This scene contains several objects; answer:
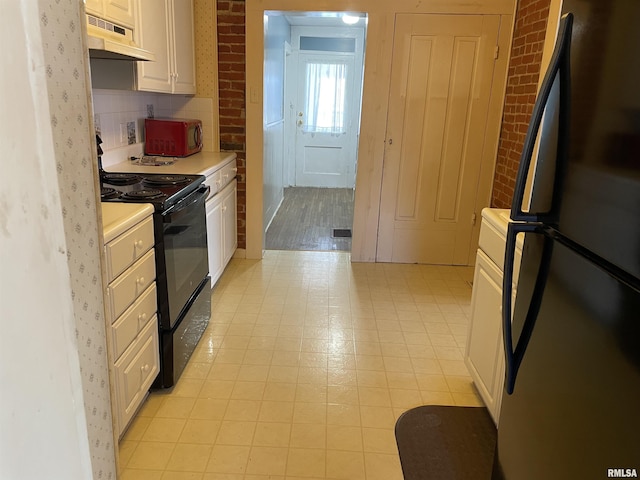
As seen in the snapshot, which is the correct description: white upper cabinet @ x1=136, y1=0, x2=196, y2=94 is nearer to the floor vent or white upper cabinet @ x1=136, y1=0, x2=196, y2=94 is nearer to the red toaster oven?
the red toaster oven

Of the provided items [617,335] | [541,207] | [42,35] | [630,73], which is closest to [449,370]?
[541,207]

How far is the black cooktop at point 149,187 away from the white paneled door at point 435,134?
1.86 metres

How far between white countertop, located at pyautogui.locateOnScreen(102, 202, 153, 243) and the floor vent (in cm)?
Answer: 309

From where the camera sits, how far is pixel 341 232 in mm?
5023

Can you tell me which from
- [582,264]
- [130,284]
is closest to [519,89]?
[582,264]

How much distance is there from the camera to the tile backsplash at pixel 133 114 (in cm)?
282

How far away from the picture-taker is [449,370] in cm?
245

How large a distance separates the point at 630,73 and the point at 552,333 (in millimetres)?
558

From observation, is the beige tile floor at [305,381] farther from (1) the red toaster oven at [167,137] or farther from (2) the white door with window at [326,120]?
(2) the white door with window at [326,120]

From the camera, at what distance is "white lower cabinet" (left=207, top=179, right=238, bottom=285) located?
312 centimetres

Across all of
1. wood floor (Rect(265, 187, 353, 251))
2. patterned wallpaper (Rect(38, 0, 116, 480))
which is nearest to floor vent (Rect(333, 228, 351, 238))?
wood floor (Rect(265, 187, 353, 251))

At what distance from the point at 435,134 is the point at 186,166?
2.01 metres

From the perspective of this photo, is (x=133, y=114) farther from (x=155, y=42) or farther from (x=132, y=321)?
(x=132, y=321)

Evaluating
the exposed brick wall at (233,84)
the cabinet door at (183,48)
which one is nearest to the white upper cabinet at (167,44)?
the cabinet door at (183,48)
